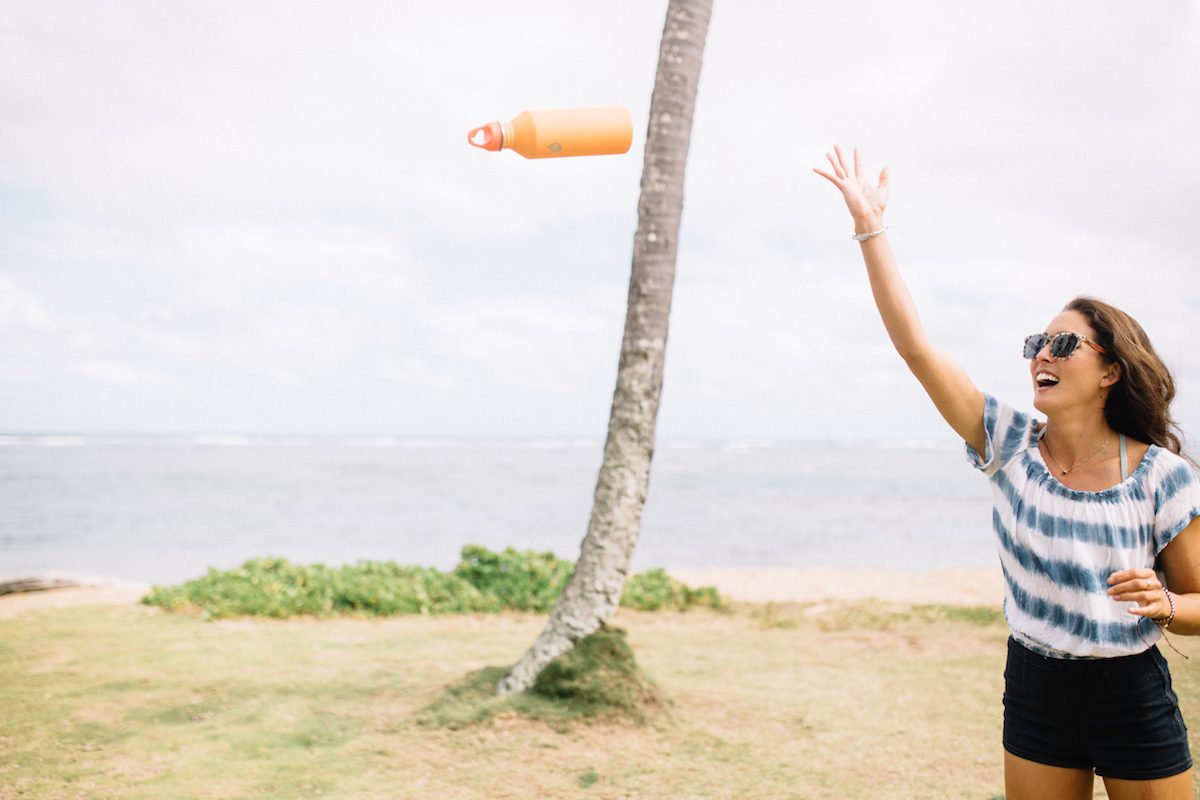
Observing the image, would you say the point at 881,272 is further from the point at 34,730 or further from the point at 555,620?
the point at 34,730

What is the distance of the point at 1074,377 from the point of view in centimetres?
279

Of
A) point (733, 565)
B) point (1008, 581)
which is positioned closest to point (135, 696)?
point (1008, 581)

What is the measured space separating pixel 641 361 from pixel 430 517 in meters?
21.0

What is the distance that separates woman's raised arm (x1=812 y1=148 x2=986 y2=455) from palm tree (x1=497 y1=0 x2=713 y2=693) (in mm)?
3230

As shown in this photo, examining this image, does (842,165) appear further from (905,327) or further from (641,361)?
(641,361)

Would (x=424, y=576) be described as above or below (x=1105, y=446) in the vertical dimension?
below

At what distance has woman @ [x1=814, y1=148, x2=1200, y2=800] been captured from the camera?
103 inches

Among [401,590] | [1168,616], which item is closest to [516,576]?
[401,590]

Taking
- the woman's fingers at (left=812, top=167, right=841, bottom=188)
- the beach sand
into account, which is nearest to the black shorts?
the woman's fingers at (left=812, top=167, right=841, bottom=188)

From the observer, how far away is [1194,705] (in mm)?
6625

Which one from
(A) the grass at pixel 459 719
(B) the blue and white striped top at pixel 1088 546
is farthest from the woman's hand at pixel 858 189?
(A) the grass at pixel 459 719

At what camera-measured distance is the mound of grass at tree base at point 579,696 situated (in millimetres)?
5895

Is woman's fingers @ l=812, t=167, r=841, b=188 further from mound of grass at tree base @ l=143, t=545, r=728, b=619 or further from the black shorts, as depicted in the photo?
mound of grass at tree base @ l=143, t=545, r=728, b=619

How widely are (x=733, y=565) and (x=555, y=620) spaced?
12971mm
